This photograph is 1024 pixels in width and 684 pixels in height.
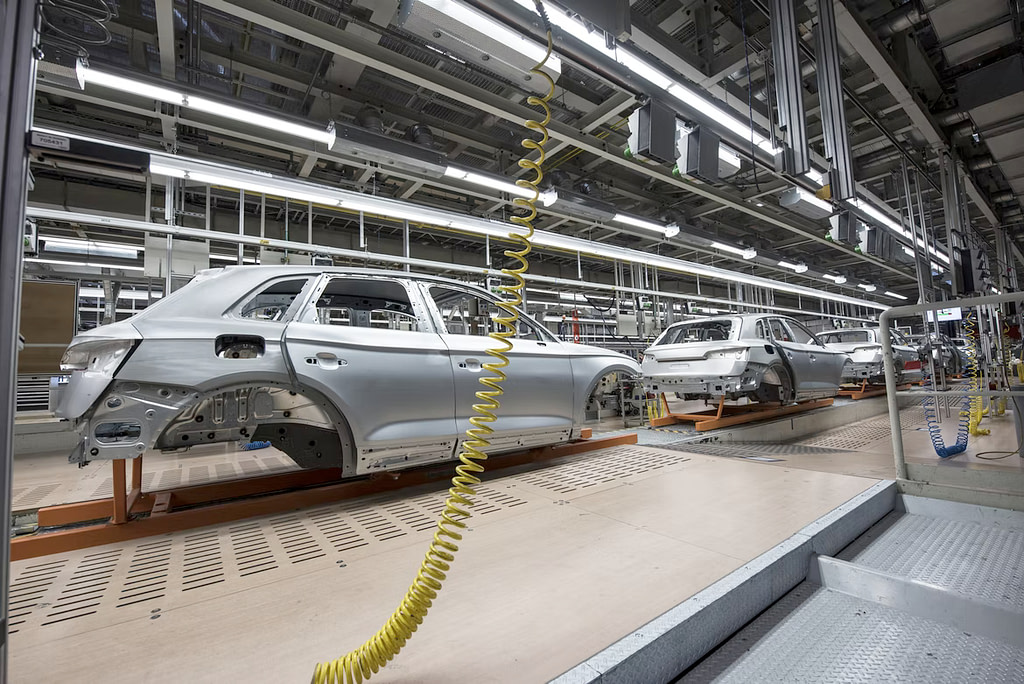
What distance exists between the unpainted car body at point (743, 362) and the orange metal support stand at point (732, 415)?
9.0 inches

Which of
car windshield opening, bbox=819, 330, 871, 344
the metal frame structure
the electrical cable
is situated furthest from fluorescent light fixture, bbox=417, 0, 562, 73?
car windshield opening, bbox=819, 330, 871, 344

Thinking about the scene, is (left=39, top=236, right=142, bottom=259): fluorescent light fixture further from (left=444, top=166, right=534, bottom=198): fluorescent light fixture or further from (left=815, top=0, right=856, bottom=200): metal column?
(left=815, top=0, right=856, bottom=200): metal column

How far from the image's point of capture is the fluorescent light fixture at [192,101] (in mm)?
3680

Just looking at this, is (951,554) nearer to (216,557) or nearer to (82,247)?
(216,557)

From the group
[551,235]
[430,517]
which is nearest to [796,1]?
[551,235]

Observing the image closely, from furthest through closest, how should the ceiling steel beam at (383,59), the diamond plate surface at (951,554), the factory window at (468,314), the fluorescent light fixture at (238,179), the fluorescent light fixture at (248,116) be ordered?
the fluorescent light fixture at (238,179) → the fluorescent light fixture at (248,116) → the ceiling steel beam at (383,59) → the factory window at (468,314) → the diamond plate surface at (951,554)

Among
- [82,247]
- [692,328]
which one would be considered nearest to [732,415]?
[692,328]

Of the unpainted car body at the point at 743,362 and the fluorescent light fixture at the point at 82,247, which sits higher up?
the fluorescent light fixture at the point at 82,247

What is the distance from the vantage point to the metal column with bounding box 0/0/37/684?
2.46ft

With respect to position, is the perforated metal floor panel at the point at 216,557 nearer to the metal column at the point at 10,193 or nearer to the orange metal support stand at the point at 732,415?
the metal column at the point at 10,193

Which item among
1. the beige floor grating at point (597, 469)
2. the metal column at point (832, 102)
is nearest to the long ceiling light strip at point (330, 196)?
the metal column at point (832, 102)

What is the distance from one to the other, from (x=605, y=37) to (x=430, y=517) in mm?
3629

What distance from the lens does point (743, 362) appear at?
472 centimetres

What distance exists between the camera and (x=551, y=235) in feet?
23.0
